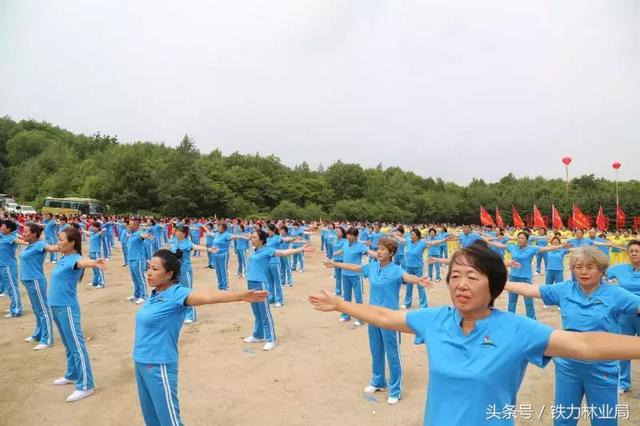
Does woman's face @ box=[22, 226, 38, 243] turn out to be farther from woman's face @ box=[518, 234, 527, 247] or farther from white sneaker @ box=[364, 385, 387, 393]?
woman's face @ box=[518, 234, 527, 247]

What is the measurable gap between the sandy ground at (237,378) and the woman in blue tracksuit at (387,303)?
28cm

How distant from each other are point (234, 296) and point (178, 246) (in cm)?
743

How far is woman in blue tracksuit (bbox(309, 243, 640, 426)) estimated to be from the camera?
74.6 inches

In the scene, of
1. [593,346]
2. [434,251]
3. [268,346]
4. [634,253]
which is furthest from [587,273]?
[434,251]

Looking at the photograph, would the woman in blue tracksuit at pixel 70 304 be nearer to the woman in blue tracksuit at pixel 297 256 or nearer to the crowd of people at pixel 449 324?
the crowd of people at pixel 449 324

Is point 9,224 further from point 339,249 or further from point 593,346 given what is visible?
point 593,346

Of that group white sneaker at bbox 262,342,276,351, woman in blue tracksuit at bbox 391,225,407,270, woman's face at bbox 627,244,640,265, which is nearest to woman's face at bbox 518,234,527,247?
woman's face at bbox 627,244,640,265

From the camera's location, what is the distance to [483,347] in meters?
1.97

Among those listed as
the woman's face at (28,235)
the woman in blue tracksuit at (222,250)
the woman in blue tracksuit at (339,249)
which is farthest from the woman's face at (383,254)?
the woman in blue tracksuit at (222,250)

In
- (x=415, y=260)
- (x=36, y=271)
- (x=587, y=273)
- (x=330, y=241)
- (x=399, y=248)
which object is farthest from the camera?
(x=330, y=241)

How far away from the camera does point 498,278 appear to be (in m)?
2.10

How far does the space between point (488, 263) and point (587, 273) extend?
231 cm

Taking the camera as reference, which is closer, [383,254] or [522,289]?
[522,289]

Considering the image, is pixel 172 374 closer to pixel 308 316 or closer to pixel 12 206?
pixel 308 316
